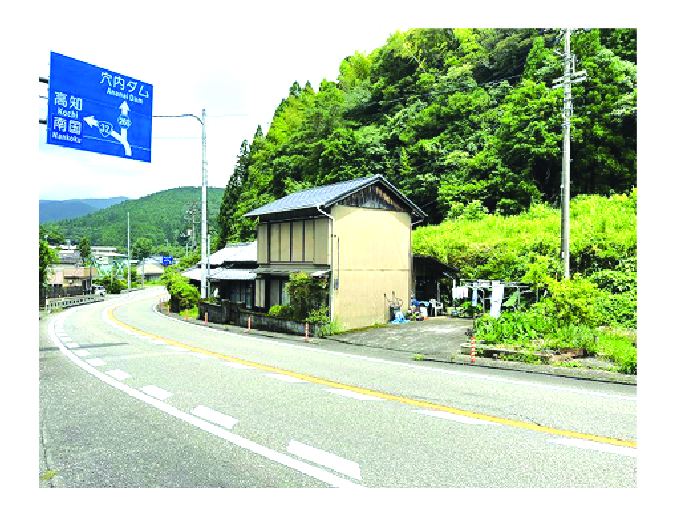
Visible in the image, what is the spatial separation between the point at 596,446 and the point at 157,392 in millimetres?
7365

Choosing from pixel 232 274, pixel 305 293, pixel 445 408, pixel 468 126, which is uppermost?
pixel 468 126

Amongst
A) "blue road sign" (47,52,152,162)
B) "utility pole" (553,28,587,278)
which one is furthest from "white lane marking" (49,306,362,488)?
"utility pole" (553,28,587,278)

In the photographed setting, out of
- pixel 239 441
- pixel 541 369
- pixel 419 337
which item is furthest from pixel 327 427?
pixel 419 337

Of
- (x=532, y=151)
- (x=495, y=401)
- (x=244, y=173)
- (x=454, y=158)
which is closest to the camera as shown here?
(x=495, y=401)

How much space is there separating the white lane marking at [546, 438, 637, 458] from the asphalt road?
4 cm

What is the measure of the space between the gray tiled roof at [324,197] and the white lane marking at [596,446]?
1564 cm

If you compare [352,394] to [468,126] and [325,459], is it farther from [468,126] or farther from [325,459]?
[468,126]

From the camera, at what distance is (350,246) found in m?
21.9

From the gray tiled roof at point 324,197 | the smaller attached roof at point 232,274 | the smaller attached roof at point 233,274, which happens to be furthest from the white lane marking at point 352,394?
the smaller attached roof at point 233,274

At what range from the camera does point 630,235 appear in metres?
19.3

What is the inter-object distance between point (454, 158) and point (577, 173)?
8.06 metres

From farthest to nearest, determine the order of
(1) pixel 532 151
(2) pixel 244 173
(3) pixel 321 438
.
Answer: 1. (2) pixel 244 173
2. (1) pixel 532 151
3. (3) pixel 321 438
